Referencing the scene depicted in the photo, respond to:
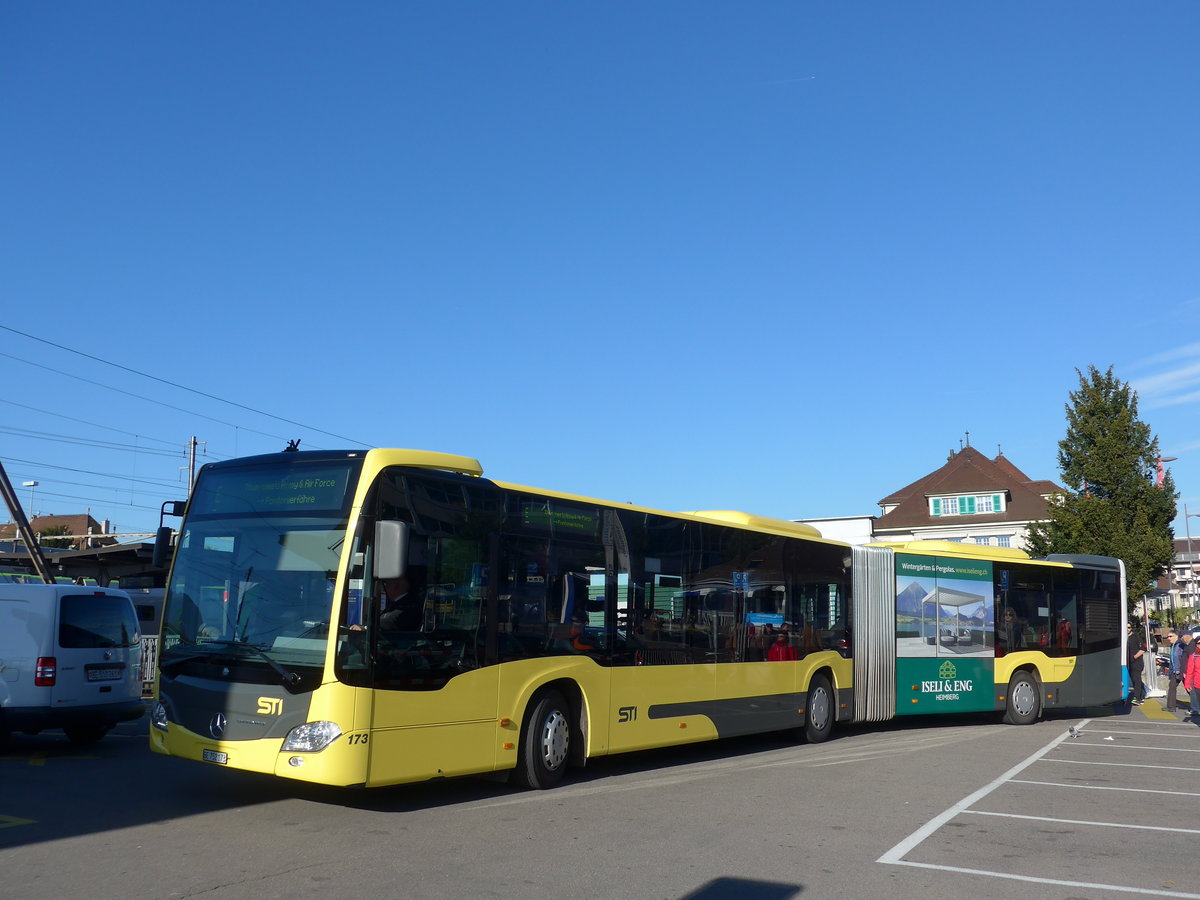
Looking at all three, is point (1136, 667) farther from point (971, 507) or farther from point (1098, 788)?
point (971, 507)

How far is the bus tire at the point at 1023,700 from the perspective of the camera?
19.6 meters

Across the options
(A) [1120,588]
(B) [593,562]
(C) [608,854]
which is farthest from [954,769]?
(A) [1120,588]

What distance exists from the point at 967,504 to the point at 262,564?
69460mm

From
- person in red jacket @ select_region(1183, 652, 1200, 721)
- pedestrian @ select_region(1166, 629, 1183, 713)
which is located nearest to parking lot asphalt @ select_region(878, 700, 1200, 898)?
person in red jacket @ select_region(1183, 652, 1200, 721)

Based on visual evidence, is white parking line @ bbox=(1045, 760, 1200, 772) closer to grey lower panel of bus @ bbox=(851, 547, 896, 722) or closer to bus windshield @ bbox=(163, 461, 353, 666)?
grey lower panel of bus @ bbox=(851, 547, 896, 722)

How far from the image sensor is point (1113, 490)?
120 ft

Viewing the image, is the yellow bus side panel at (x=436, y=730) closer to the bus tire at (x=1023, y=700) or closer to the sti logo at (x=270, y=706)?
the sti logo at (x=270, y=706)

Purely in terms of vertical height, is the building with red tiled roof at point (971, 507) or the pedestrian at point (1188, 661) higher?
the building with red tiled roof at point (971, 507)

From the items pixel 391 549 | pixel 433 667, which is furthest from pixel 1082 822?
pixel 391 549

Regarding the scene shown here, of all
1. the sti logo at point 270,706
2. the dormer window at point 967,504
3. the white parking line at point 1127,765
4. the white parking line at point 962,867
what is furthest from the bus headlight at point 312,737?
the dormer window at point 967,504

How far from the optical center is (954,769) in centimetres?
1301

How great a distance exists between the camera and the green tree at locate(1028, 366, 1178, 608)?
35.5 m

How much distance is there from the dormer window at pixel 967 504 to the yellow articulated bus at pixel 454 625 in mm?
60568

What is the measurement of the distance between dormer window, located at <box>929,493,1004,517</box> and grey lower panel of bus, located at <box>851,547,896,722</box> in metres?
58.0
